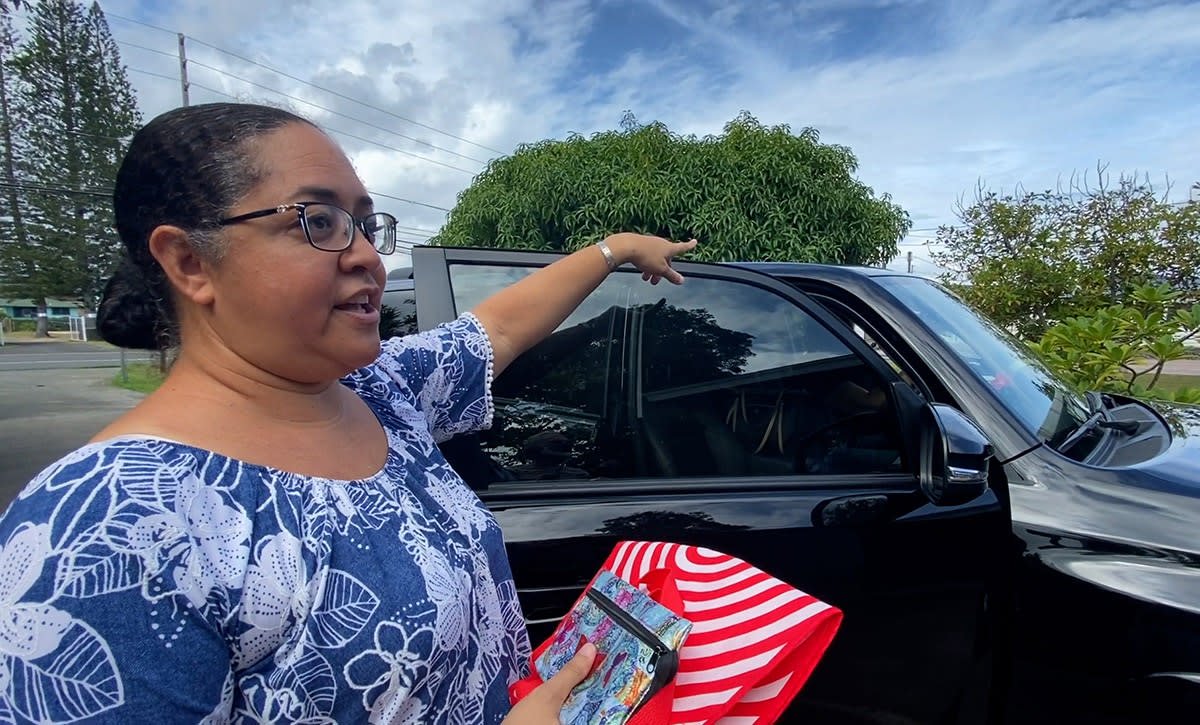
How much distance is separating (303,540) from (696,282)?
1.47m

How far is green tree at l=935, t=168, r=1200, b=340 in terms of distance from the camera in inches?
257

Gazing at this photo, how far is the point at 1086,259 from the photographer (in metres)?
6.77

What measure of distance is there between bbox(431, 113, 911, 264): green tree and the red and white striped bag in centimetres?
605

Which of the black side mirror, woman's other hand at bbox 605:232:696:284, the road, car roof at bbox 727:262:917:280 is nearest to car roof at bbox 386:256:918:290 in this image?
car roof at bbox 727:262:917:280

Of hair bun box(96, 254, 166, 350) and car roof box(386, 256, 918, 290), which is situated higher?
car roof box(386, 256, 918, 290)

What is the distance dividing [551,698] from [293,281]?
631 mm

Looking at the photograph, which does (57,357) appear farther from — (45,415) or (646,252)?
(646,252)

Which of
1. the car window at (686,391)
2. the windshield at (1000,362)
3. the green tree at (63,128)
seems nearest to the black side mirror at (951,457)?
the car window at (686,391)

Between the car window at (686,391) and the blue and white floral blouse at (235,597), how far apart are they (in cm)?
A: 88

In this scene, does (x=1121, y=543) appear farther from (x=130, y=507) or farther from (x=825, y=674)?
(x=130, y=507)

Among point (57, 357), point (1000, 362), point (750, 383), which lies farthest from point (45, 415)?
point (57, 357)

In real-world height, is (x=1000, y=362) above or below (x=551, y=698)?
above

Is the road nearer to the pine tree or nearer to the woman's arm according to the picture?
the pine tree

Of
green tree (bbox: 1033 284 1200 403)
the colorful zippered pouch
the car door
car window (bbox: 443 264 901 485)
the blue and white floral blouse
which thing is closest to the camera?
the blue and white floral blouse
